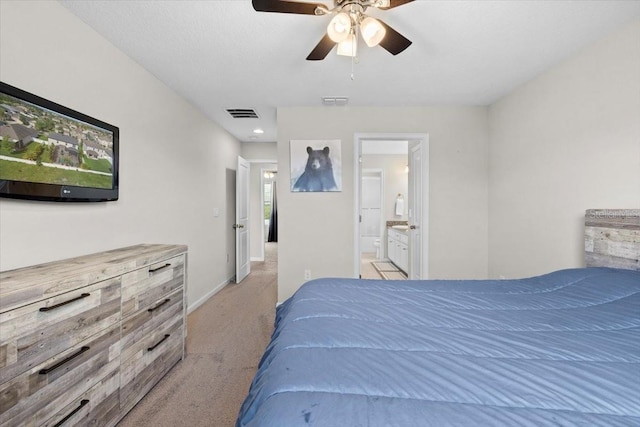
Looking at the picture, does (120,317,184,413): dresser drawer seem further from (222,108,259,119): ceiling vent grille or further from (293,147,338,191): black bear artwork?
(222,108,259,119): ceiling vent grille

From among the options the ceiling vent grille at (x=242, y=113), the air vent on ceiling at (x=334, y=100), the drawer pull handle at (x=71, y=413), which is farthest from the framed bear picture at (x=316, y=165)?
the drawer pull handle at (x=71, y=413)

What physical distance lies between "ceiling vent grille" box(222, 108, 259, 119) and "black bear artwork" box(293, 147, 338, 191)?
0.93 meters

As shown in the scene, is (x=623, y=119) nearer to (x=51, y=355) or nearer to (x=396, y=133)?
(x=396, y=133)

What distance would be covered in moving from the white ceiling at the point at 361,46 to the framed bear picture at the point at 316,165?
52 cm

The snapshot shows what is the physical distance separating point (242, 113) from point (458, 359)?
3.59 meters

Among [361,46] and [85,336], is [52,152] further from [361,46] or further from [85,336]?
[361,46]

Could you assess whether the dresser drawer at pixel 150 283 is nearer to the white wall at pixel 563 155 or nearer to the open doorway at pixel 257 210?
the white wall at pixel 563 155

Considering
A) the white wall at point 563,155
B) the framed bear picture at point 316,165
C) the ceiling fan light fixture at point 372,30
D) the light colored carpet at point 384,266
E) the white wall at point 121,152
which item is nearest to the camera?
the white wall at point 121,152

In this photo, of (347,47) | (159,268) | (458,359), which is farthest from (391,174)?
(458,359)

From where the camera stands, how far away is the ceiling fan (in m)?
1.44

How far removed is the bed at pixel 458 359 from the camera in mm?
667

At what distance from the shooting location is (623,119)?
190 centimetres

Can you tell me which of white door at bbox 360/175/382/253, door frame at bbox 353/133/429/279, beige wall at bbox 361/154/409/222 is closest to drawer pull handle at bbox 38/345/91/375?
door frame at bbox 353/133/429/279

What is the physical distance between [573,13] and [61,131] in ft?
10.8
